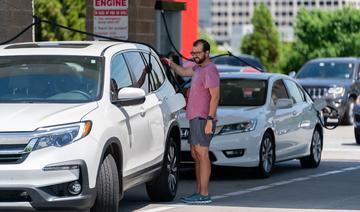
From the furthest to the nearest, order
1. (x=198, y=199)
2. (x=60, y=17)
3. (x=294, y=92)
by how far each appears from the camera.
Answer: (x=60, y=17)
(x=294, y=92)
(x=198, y=199)

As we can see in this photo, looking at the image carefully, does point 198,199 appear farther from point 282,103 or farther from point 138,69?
point 282,103

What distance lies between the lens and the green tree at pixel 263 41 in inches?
3339

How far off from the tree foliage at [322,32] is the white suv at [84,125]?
49.0m

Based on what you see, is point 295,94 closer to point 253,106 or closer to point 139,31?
point 253,106

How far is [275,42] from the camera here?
8550 cm

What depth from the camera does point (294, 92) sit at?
56.4 feet

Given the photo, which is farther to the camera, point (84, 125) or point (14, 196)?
point (84, 125)

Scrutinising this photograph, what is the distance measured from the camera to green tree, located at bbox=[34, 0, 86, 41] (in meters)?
46.5

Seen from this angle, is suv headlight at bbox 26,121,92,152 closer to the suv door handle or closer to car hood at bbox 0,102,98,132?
car hood at bbox 0,102,98,132

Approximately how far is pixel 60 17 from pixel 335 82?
65.5 ft

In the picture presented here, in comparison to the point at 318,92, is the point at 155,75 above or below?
above

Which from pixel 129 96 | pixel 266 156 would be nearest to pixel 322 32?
pixel 266 156

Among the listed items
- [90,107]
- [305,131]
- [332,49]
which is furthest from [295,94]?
[332,49]

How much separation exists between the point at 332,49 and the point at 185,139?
46.7 m
